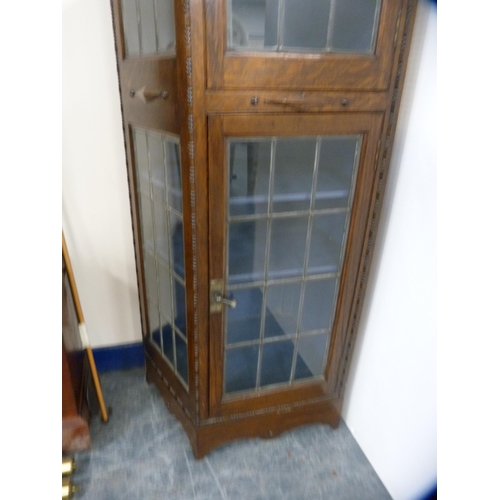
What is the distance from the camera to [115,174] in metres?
1.54

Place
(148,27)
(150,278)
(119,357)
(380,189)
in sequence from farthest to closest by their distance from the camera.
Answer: (119,357) < (150,278) < (380,189) < (148,27)

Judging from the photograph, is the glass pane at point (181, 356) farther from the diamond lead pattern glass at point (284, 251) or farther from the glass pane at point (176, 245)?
the glass pane at point (176, 245)

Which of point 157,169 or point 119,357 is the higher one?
point 157,169

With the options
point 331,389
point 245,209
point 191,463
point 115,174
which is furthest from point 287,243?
point 191,463

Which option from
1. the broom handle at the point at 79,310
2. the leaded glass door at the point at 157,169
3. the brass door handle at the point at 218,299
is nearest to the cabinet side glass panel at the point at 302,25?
the leaded glass door at the point at 157,169

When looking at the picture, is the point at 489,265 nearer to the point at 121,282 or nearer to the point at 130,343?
the point at 121,282

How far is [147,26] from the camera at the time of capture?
1.08m

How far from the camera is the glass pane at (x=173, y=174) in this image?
3.61 feet

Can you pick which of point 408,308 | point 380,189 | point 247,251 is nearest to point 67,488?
point 247,251

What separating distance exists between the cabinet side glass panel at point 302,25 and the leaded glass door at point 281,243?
17cm

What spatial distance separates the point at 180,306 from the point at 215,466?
656 mm

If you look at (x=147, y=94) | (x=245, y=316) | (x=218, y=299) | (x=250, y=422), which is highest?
(x=147, y=94)

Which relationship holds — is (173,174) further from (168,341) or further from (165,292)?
(168,341)

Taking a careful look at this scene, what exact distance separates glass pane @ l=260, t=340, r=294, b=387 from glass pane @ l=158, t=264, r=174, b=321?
38cm
